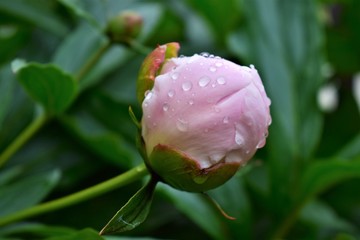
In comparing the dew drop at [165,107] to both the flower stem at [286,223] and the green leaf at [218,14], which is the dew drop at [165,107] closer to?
the flower stem at [286,223]

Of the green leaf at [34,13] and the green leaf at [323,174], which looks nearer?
the green leaf at [323,174]

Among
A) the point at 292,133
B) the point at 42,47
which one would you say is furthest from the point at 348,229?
the point at 42,47

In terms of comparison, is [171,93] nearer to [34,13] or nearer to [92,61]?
[92,61]

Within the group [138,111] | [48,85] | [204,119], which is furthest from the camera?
[138,111]

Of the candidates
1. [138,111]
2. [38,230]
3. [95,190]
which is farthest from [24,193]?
[138,111]

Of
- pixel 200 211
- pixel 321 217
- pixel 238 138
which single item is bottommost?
pixel 321 217

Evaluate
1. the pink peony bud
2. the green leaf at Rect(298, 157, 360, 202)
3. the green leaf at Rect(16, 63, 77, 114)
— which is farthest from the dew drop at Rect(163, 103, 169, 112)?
the green leaf at Rect(298, 157, 360, 202)

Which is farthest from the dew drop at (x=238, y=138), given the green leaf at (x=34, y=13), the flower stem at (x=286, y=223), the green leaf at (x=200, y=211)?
the green leaf at (x=34, y=13)
